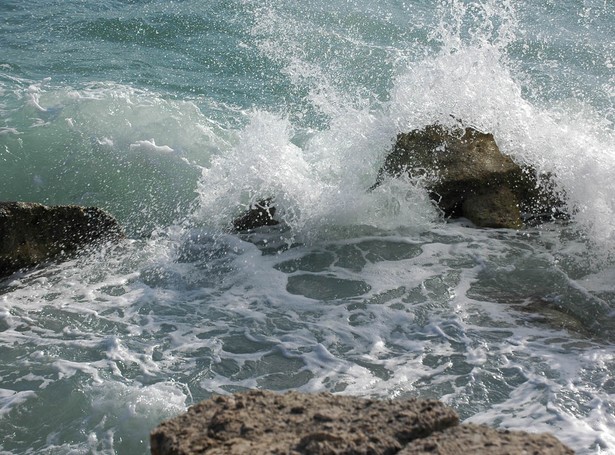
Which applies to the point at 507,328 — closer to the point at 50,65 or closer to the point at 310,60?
the point at 310,60

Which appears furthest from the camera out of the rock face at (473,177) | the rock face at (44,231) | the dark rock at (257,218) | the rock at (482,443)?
the dark rock at (257,218)

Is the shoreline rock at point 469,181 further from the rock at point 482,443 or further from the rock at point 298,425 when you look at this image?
the rock at point 482,443

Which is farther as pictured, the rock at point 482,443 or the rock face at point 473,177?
the rock face at point 473,177

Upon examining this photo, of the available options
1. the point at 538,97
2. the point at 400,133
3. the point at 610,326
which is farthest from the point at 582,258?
the point at 538,97

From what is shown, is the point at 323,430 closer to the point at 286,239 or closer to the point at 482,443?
the point at 482,443

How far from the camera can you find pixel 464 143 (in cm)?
678

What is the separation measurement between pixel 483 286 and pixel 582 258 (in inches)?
38.9

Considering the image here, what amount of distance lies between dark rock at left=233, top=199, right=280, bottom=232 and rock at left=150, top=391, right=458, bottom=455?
13.0 ft

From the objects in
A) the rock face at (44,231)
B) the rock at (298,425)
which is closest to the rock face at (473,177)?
the rock face at (44,231)

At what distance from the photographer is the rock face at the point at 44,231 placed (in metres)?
5.70

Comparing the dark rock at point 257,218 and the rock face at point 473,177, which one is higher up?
the rock face at point 473,177

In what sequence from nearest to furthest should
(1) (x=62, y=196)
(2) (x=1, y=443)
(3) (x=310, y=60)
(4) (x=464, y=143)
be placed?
(2) (x=1, y=443), (4) (x=464, y=143), (1) (x=62, y=196), (3) (x=310, y=60)

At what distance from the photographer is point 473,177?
21.5 feet

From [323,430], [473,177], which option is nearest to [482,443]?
[323,430]
